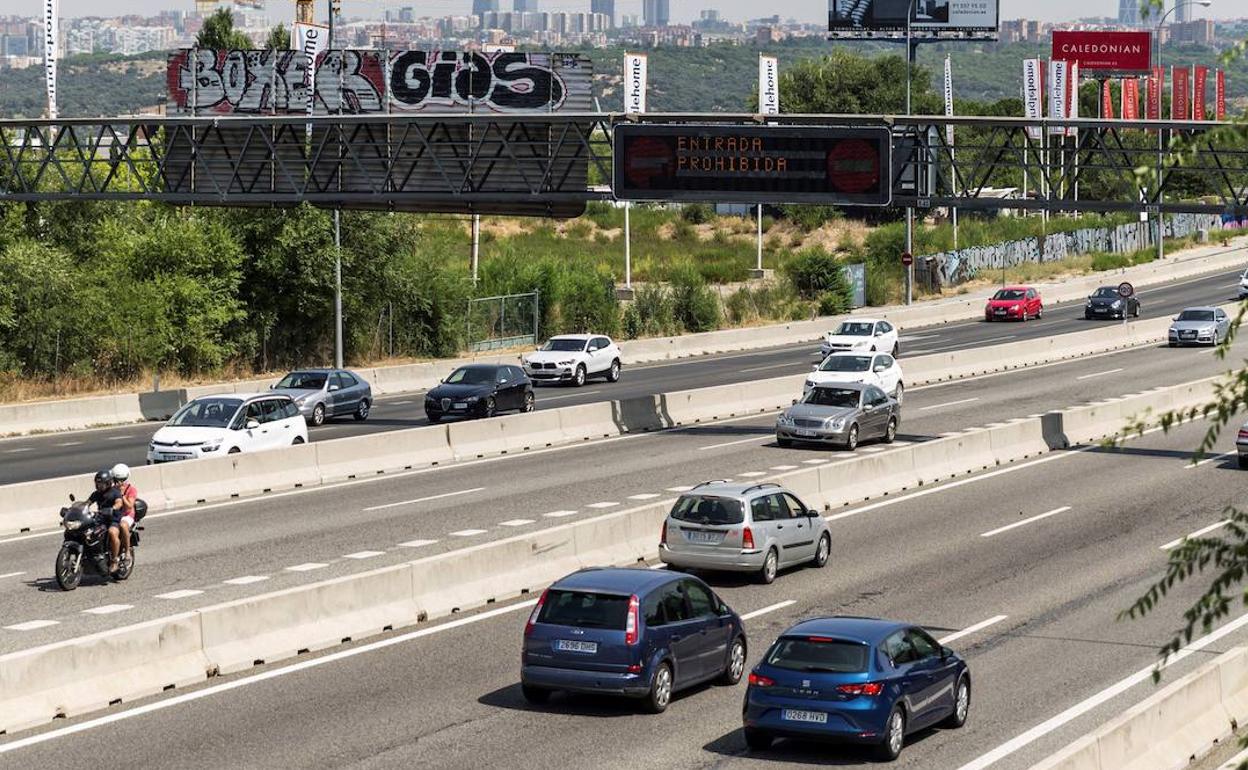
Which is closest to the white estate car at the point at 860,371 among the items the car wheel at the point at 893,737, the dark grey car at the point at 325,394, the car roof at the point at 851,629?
the dark grey car at the point at 325,394

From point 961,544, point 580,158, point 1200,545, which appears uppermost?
point 580,158

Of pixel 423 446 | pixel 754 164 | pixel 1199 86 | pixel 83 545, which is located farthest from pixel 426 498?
pixel 1199 86

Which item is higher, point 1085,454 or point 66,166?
point 66,166

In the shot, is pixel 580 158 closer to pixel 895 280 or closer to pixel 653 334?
pixel 653 334

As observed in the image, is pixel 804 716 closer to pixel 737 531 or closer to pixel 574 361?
pixel 737 531

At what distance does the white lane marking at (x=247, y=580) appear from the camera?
2581 cm

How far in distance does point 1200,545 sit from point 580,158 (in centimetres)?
3970

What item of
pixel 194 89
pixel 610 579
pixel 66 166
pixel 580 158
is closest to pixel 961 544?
pixel 610 579

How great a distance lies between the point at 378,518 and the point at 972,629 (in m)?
12.1

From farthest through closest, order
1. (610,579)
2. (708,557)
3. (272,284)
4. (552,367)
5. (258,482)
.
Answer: (272,284)
(552,367)
(258,482)
(708,557)
(610,579)

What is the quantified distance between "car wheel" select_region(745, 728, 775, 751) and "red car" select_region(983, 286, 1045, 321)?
215ft

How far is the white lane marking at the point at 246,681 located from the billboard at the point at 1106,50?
10988 cm

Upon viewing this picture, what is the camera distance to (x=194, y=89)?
57594mm

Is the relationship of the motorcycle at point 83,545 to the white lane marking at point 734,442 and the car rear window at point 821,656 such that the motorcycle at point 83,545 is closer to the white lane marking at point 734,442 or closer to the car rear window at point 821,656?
the car rear window at point 821,656
